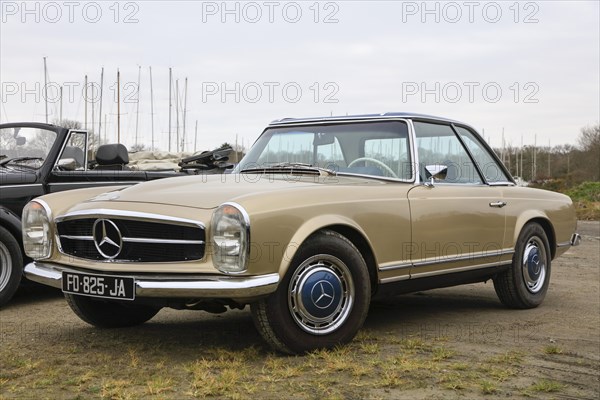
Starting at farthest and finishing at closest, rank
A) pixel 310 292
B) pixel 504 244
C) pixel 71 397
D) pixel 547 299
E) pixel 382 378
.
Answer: pixel 547 299, pixel 504 244, pixel 310 292, pixel 382 378, pixel 71 397

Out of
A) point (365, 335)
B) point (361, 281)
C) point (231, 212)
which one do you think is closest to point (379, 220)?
point (361, 281)

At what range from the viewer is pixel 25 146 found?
7.86m

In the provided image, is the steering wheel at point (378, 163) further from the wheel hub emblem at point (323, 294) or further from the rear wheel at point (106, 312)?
the rear wheel at point (106, 312)

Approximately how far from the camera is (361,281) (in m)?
4.79

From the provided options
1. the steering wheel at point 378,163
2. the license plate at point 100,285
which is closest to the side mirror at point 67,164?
the license plate at point 100,285

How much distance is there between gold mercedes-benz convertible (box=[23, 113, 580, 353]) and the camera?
169 inches

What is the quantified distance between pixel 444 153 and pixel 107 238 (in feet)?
10.1

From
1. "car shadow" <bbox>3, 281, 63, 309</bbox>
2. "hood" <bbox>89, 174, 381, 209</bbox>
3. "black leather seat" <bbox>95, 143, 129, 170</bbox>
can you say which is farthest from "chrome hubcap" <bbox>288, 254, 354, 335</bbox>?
"black leather seat" <bbox>95, 143, 129, 170</bbox>

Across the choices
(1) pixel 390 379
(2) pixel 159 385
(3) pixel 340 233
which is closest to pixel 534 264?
(3) pixel 340 233

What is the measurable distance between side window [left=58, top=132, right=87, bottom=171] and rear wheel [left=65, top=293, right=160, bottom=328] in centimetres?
263

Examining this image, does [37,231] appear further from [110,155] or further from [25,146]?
[25,146]

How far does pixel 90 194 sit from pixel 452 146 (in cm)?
312

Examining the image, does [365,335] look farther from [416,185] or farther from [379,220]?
[416,185]

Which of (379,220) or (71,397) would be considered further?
(379,220)
